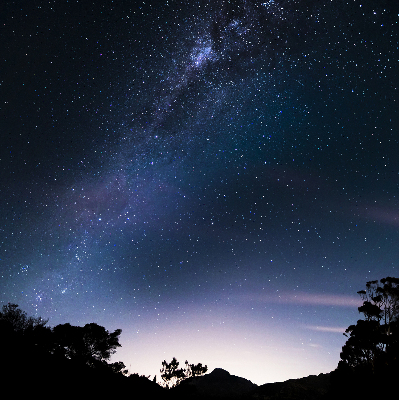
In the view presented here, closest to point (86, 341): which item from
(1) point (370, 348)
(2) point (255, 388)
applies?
(1) point (370, 348)

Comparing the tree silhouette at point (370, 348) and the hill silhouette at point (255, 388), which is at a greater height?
the tree silhouette at point (370, 348)

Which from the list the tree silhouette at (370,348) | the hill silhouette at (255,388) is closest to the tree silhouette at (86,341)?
the hill silhouette at (255,388)

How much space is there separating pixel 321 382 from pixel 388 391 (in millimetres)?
83903

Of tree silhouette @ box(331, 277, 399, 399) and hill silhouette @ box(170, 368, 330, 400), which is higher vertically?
tree silhouette @ box(331, 277, 399, 399)

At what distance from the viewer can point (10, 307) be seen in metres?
38.2

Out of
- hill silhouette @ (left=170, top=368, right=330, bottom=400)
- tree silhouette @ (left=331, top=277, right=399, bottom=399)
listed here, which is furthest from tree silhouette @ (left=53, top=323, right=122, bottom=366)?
tree silhouette @ (left=331, top=277, right=399, bottom=399)

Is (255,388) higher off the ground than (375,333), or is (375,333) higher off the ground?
(375,333)

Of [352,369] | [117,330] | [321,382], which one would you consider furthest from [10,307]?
[321,382]

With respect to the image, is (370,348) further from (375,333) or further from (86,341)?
(86,341)

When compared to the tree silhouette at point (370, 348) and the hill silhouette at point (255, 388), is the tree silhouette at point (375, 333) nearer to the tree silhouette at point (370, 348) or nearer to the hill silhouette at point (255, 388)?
the tree silhouette at point (370, 348)

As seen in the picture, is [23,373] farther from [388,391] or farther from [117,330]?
[117,330]

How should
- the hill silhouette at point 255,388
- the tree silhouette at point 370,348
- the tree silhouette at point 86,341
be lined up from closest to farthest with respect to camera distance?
1. the tree silhouette at point 370,348
2. the tree silhouette at point 86,341
3. the hill silhouette at point 255,388

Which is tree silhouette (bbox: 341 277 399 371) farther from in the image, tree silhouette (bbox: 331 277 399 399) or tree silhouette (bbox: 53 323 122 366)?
tree silhouette (bbox: 53 323 122 366)

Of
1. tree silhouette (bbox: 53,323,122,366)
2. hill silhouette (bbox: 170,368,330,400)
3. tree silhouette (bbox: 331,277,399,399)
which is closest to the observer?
tree silhouette (bbox: 331,277,399,399)
